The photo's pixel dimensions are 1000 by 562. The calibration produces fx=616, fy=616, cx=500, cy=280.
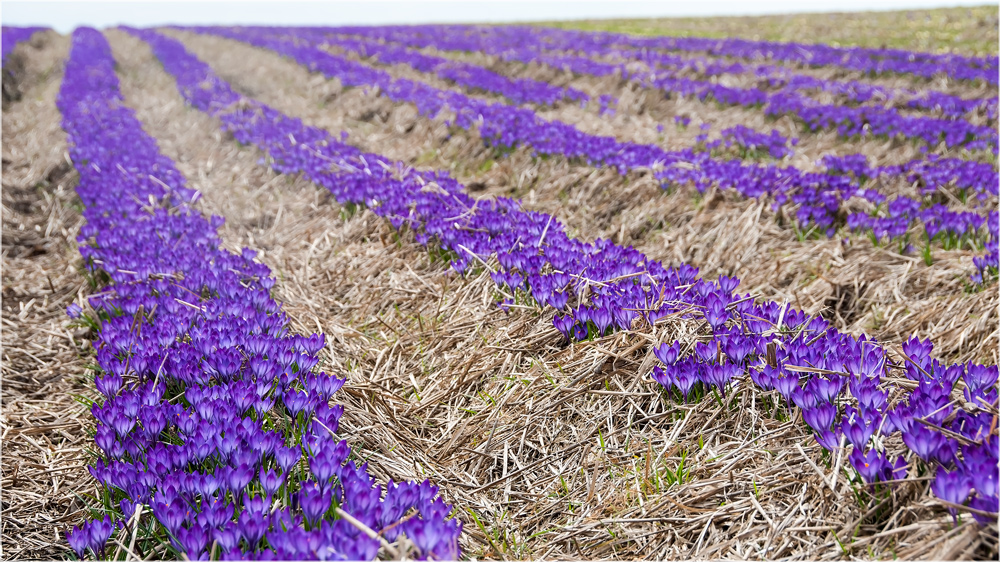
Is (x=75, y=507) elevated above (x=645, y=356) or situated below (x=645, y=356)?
below

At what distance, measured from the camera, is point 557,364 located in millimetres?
3617

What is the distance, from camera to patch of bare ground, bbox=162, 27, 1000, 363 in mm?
4773

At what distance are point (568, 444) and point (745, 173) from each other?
579 cm

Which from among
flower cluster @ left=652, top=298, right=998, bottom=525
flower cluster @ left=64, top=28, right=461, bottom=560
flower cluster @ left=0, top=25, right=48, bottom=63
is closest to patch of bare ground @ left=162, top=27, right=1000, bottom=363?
flower cluster @ left=652, top=298, right=998, bottom=525

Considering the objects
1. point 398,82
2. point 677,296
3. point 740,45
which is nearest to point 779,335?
point 677,296

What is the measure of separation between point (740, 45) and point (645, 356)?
28.0 m

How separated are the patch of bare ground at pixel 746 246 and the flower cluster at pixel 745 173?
20 centimetres

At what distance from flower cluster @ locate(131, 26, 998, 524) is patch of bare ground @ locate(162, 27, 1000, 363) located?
0.93 m

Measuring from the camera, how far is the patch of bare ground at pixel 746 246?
4.77 m

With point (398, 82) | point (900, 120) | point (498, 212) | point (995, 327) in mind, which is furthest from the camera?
point (398, 82)

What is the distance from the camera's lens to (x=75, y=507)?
295 cm

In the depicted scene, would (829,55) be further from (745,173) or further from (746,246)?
(746,246)

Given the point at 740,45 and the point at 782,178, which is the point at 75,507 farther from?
the point at 740,45

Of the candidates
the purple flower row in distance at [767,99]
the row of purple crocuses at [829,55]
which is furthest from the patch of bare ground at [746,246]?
the row of purple crocuses at [829,55]
